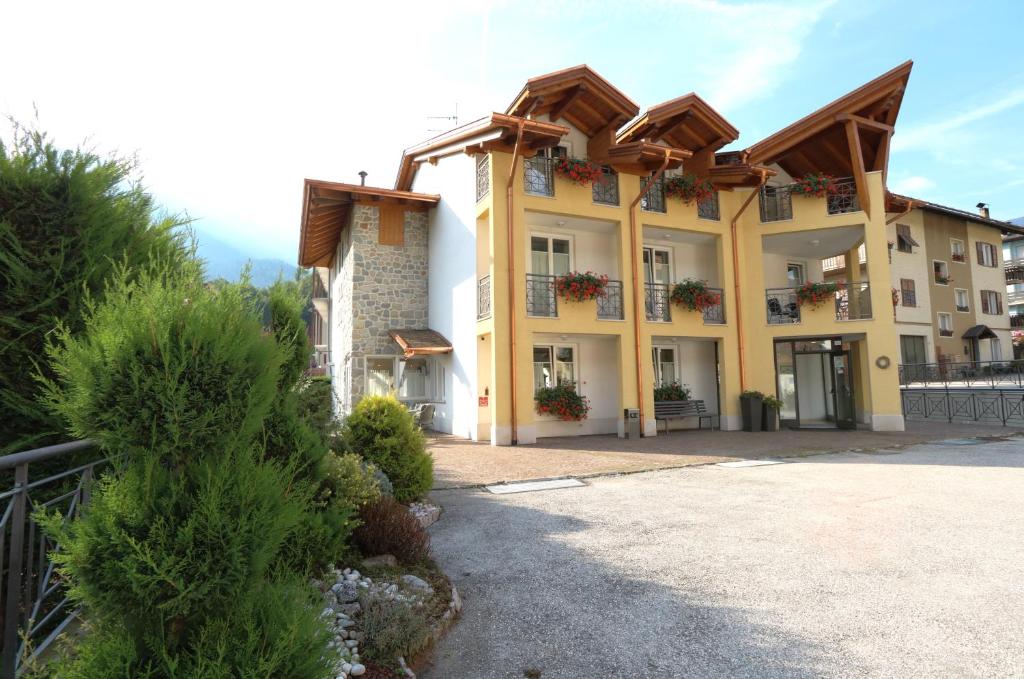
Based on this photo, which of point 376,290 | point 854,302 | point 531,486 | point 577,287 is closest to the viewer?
point 531,486

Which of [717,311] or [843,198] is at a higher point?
[843,198]

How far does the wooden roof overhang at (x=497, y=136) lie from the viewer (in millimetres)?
11430

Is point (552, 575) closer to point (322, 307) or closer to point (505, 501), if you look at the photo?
point (505, 501)

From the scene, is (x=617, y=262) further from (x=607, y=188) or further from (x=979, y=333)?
(x=979, y=333)

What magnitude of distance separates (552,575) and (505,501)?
2.54m

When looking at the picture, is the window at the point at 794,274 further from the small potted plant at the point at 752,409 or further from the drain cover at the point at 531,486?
the drain cover at the point at 531,486

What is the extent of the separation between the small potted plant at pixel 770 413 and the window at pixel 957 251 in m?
22.8

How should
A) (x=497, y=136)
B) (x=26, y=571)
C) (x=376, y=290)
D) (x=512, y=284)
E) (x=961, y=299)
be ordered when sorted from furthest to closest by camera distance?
1. (x=961, y=299)
2. (x=376, y=290)
3. (x=512, y=284)
4. (x=497, y=136)
5. (x=26, y=571)

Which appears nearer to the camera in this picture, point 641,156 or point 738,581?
point 738,581

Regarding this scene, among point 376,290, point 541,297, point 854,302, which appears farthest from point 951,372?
point 376,290

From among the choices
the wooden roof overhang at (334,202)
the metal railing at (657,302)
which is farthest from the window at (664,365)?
the wooden roof overhang at (334,202)

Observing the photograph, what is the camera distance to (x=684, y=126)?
14.6 m

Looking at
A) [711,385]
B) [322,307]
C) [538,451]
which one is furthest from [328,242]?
[711,385]

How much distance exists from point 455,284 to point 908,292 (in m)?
24.9
